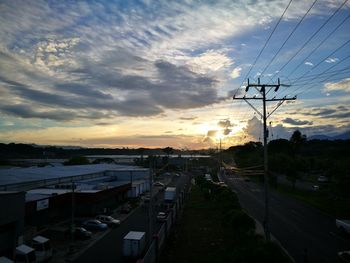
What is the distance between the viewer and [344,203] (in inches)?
1868

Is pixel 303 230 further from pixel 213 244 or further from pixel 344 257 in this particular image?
pixel 344 257

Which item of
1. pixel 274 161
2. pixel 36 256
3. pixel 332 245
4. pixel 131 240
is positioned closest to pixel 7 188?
pixel 36 256

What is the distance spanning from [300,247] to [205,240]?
8677 mm

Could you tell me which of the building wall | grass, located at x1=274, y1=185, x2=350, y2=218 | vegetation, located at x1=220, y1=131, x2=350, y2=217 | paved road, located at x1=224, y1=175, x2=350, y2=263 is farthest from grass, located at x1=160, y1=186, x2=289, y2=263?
vegetation, located at x1=220, y1=131, x2=350, y2=217

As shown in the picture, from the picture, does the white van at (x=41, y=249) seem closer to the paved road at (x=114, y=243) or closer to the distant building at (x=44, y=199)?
the distant building at (x=44, y=199)

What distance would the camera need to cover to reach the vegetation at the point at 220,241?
1510 cm

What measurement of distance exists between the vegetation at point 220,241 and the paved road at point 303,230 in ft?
14.4

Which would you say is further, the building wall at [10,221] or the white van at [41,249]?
the white van at [41,249]

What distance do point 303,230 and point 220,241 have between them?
32.0ft

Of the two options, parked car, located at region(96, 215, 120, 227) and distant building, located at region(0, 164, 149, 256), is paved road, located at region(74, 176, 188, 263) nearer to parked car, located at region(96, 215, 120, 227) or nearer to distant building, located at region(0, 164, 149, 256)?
parked car, located at region(96, 215, 120, 227)

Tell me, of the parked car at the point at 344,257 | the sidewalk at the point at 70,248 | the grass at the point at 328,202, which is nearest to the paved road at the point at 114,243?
the sidewalk at the point at 70,248

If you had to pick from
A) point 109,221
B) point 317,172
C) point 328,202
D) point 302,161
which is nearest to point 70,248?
point 109,221

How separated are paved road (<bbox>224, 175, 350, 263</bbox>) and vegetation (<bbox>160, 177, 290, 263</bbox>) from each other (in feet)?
14.4

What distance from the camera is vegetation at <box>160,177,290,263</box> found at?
595 inches
